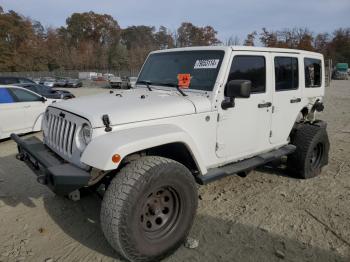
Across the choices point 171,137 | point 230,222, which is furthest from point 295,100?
point 171,137

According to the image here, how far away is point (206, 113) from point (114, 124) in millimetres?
1079

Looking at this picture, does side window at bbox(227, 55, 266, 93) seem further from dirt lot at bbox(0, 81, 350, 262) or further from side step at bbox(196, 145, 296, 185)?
dirt lot at bbox(0, 81, 350, 262)

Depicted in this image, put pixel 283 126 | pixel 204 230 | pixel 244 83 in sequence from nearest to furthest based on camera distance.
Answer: pixel 244 83, pixel 204 230, pixel 283 126

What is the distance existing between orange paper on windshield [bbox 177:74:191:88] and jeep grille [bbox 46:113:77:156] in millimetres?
1414

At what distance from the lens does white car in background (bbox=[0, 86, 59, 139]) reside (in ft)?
25.7

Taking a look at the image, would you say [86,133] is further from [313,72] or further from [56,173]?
[313,72]

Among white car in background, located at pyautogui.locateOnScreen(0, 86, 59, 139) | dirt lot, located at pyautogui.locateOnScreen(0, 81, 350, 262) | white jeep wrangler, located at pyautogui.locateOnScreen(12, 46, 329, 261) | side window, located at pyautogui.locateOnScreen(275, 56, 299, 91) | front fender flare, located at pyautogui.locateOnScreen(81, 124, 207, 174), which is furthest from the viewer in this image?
white car in background, located at pyautogui.locateOnScreen(0, 86, 59, 139)

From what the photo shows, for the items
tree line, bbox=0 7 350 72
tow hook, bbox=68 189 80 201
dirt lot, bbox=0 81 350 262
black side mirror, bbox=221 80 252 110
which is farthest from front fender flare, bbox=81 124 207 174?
tree line, bbox=0 7 350 72

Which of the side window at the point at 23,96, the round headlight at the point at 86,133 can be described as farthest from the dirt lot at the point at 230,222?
the side window at the point at 23,96

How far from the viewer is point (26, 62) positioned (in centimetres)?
6612

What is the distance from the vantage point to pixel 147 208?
3092mm

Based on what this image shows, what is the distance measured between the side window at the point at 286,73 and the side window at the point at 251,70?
0.32 m

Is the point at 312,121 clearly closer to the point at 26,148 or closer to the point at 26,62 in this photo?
the point at 26,148

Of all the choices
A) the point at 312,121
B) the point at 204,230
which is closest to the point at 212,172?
the point at 204,230
